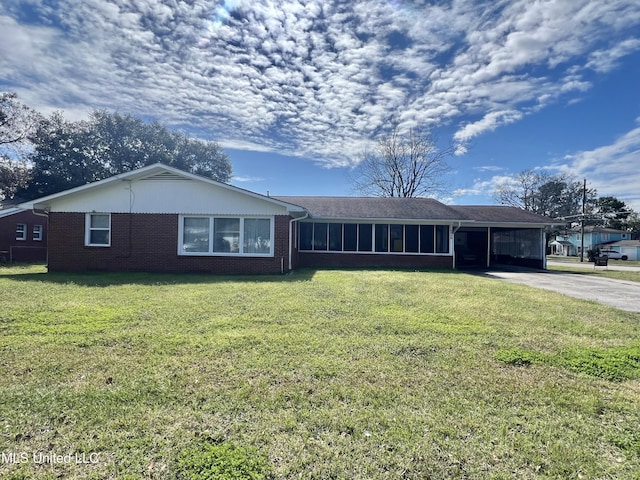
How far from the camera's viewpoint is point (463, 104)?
1752 centimetres

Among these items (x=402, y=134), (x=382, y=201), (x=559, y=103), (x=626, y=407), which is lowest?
(x=626, y=407)

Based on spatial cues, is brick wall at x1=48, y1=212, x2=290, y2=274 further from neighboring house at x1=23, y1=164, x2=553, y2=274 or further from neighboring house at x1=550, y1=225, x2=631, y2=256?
neighboring house at x1=550, y1=225, x2=631, y2=256

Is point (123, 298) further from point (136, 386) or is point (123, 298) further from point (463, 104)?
point (463, 104)

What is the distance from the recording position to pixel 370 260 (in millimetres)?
16984

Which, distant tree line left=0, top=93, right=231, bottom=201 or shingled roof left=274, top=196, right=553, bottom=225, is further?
distant tree line left=0, top=93, right=231, bottom=201

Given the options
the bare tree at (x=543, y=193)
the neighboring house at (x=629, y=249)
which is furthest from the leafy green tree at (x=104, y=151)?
the neighboring house at (x=629, y=249)

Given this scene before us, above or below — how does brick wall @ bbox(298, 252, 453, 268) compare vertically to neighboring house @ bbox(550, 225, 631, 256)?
below

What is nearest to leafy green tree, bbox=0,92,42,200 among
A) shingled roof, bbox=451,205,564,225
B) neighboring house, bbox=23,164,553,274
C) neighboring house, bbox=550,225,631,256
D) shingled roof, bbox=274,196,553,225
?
neighboring house, bbox=23,164,553,274

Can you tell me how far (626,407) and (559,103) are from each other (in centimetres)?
1657

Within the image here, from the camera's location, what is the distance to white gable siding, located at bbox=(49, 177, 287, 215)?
41.3 ft

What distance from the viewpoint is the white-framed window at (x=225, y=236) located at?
12.8 meters

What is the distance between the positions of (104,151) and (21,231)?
41.6 feet

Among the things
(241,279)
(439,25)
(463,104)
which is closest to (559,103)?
(463,104)

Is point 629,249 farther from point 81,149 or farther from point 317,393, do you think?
point 81,149
